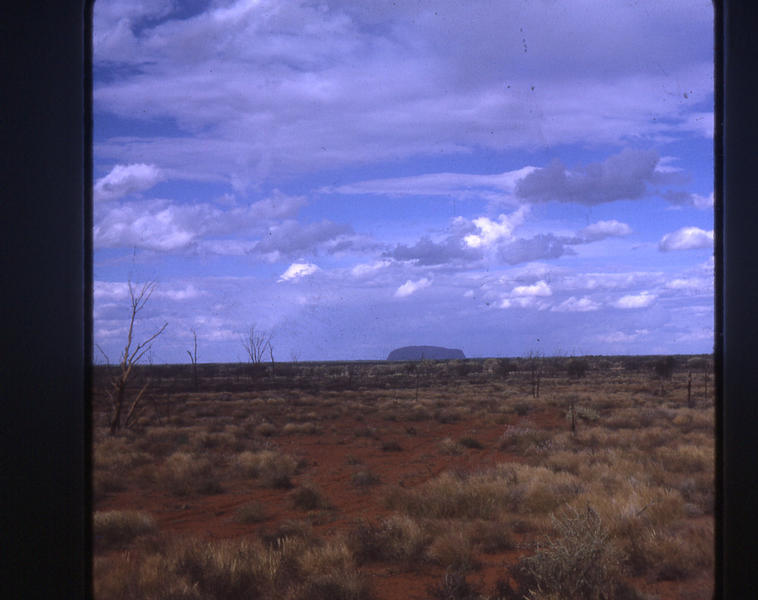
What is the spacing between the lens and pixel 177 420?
19219 millimetres

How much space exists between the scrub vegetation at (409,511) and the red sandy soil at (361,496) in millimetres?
35

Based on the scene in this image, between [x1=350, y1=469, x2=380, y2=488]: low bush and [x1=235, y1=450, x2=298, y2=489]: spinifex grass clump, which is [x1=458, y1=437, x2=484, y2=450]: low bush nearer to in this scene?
[x1=350, y1=469, x2=380, y2=488]: low bush

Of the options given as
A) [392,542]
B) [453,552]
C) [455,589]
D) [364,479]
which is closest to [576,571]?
[455,589]

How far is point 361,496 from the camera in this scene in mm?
9211

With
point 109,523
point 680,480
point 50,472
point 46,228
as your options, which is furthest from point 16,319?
point 680,480

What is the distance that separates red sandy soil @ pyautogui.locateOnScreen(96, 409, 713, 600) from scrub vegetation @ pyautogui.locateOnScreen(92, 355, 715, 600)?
0.03 meters

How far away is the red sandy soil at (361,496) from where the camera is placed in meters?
5.13

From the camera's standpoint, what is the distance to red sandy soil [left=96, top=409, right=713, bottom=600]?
5129 millimetres

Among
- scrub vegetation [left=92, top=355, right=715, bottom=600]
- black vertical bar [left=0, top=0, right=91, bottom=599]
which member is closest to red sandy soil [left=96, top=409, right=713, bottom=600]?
scrub vegetation [left=92, top=355, right=715, bottom=600]

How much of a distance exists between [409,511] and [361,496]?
5.65ft

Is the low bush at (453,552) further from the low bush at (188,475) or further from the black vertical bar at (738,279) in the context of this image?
the low bush at (188,475)

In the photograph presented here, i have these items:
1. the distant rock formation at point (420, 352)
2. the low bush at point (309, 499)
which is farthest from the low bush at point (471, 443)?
the distant rock formation at point (420, 352)

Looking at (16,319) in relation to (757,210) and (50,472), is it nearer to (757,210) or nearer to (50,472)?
(50,472)

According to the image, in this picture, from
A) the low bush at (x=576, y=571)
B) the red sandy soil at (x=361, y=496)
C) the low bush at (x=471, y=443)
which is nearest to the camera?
the low bush at (x=576, y=571)
